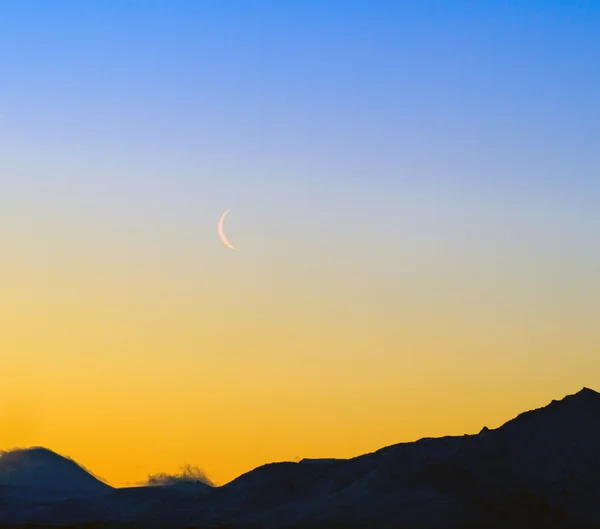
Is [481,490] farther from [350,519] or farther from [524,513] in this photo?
[350,519]

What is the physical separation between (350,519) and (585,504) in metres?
38.9

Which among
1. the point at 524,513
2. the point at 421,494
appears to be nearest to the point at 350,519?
the point at 421,494

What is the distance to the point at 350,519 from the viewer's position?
646ft

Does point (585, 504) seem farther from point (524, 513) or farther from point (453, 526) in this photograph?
point (453, 526)

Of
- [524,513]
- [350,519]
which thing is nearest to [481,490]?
[524,513]

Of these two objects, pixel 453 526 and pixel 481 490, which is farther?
pixel 481 490

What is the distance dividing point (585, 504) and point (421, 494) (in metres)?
27.0

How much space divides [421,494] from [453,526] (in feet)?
45.1

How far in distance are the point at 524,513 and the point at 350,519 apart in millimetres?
28376

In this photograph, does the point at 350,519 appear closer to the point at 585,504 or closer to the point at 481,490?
the point at 481,490

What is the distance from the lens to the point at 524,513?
193 m

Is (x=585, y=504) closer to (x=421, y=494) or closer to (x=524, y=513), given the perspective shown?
(x=524, y=513)

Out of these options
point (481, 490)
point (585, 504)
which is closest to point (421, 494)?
point (481, 490)

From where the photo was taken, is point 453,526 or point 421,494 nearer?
point 453,526
